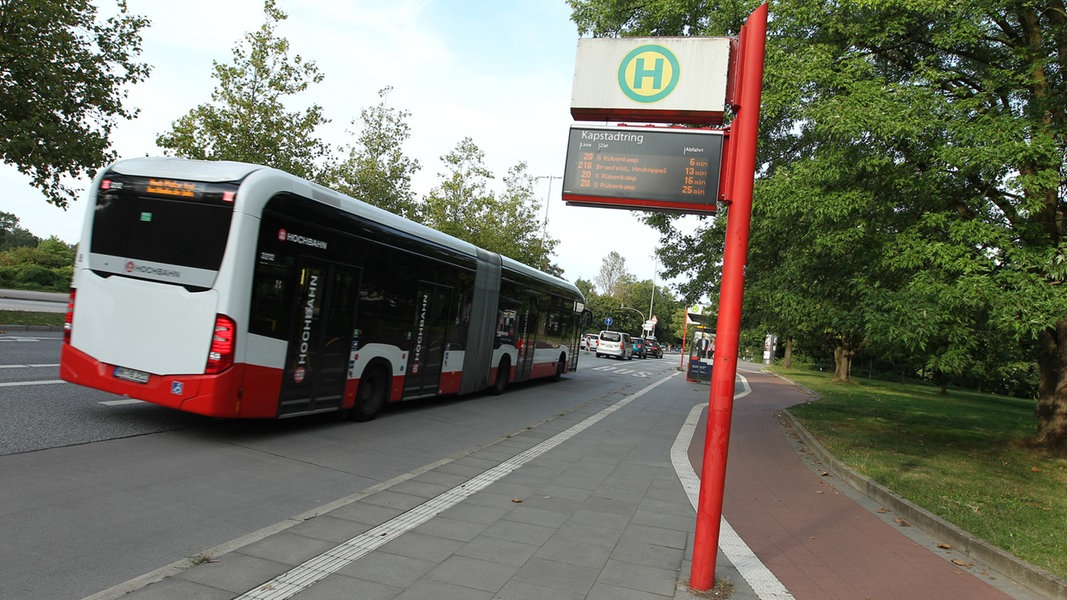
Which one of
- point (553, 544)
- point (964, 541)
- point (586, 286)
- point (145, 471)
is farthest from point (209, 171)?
point (586, 286)

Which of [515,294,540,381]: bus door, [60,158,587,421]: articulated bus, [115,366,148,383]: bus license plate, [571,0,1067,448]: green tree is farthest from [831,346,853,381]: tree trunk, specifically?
[115,366,148,383]: bus license plate

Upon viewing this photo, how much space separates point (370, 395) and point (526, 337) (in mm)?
7044

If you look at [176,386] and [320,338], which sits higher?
[320,338]

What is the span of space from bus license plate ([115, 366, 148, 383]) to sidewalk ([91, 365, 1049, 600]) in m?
3.09

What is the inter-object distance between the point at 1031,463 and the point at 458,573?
1032 cm

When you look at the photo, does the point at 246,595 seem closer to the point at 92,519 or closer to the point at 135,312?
the point at 92,519

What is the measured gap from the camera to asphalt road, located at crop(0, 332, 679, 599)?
3953 millimetres

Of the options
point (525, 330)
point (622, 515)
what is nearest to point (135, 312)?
point (622, 515)

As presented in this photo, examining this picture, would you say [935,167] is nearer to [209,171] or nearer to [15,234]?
[209,171]

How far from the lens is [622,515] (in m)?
5.92

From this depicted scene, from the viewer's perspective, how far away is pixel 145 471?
5801 mm

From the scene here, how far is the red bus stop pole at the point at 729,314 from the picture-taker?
411cm

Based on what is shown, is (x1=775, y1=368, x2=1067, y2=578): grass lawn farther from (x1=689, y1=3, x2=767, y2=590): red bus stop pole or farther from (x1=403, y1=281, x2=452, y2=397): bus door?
(x1=403, y1=281, x2=452, y2=397): bus door

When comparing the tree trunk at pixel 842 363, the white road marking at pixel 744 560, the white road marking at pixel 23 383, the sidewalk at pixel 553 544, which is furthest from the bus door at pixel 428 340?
the tree trunk at pixel 842 363
